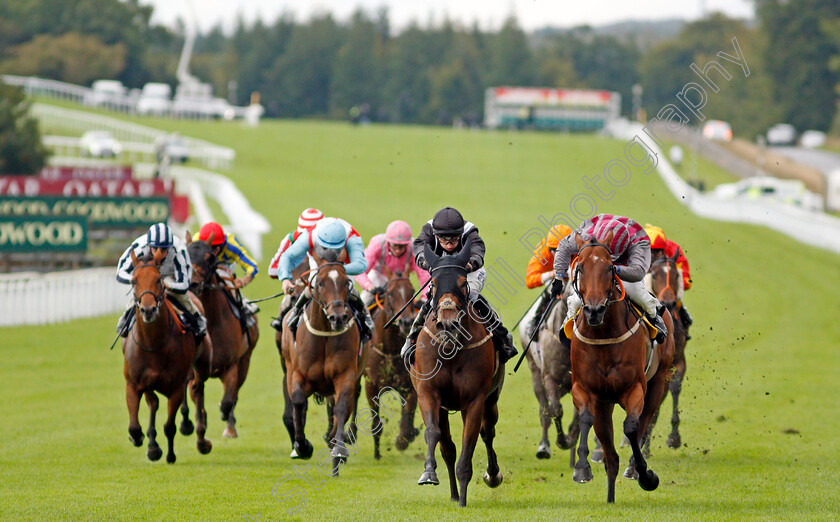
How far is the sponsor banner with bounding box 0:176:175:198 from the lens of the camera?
2864 centimetres

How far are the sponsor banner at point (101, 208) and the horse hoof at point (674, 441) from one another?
15.8 m

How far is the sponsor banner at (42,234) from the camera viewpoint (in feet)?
76.5

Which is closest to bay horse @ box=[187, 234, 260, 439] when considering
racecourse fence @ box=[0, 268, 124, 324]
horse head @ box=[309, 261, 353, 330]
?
horse head @ box=[309, 261, 353, 330]

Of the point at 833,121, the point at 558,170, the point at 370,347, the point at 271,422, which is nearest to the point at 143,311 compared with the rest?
the point at 370,347

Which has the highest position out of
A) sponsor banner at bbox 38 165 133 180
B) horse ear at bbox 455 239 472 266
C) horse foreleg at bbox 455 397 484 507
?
sponsor banner at bbox 38 165 133 180

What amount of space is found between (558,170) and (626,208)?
10.9 metres

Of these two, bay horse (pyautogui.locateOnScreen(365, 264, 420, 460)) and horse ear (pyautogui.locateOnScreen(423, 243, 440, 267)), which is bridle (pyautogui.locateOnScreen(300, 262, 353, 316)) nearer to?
horse ear (pyautogui.locateOnScreen(423, 243, 440, 267))

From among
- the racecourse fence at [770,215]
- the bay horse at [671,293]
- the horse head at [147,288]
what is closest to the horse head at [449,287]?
the horse head at [147,288]

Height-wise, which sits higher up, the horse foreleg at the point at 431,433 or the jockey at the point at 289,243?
the jockey at the point at 289,243

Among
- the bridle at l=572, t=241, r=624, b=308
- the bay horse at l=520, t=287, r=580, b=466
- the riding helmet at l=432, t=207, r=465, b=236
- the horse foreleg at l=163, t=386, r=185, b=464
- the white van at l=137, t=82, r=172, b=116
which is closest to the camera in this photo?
the bridle at l=572, t=241, r=624, b=308

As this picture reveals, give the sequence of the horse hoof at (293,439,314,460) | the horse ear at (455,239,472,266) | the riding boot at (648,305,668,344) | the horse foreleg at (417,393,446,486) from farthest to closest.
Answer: the horse hoof at (293,439,314,460) < the riding boot at (648,305,668,344) < the horse ear at (455,239,472,266) < the horse foreleg at (417,393,446,486)

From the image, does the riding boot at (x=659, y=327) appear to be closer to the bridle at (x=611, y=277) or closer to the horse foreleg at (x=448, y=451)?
the bridle at (x=611, y=277)

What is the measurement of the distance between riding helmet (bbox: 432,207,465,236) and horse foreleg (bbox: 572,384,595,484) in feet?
4.94

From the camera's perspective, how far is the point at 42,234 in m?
23.5
